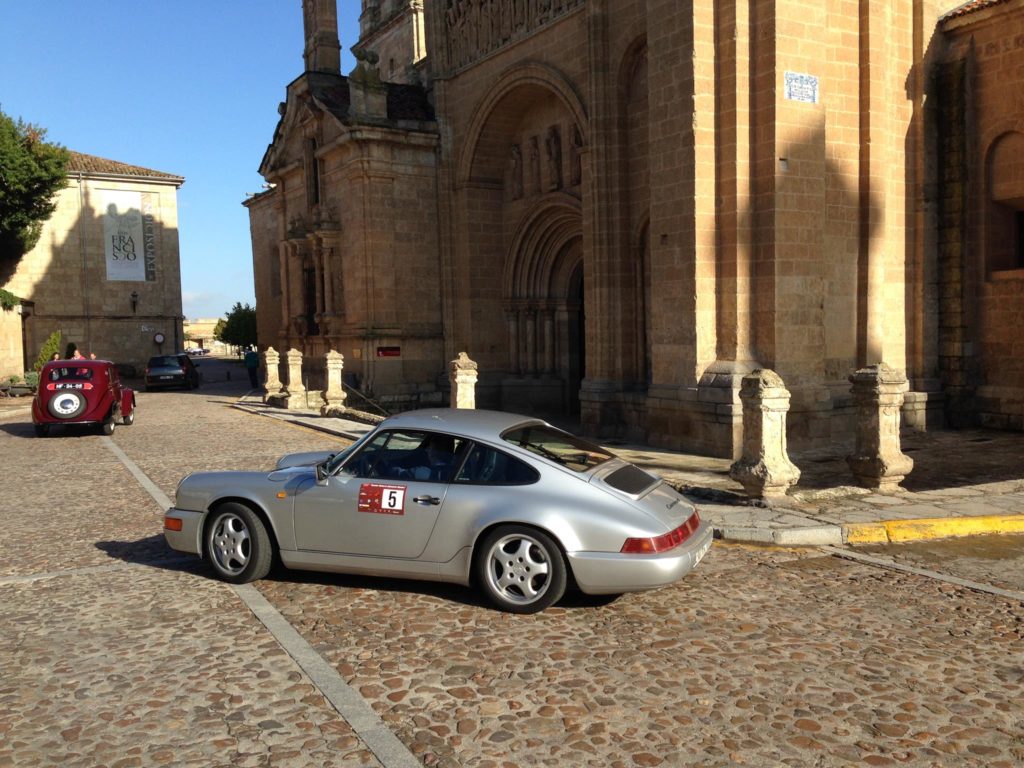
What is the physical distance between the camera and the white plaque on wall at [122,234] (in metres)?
37.7

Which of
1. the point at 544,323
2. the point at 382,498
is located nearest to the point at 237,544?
the point at 382,498

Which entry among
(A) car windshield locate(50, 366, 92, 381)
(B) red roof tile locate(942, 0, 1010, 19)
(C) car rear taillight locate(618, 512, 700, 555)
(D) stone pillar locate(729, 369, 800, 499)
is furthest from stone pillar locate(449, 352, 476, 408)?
(B) red roof tile locate(942, 0, 1010, 19)

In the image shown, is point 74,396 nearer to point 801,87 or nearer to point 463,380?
point 463,380

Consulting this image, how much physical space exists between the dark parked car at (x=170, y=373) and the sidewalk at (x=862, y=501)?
77.0 ft

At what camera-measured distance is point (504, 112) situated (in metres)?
21.0

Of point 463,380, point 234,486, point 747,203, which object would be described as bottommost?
point 234,486

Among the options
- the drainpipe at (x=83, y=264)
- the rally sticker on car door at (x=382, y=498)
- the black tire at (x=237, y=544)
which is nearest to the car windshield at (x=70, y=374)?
the black tire at (x=237, y=544)

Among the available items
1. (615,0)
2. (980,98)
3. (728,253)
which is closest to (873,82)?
(980,98)

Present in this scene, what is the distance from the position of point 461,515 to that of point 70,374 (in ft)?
46.4

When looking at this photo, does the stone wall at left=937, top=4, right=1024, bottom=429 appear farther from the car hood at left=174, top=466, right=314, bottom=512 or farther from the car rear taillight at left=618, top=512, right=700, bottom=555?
the car hood at left=174, top=466, right=314, bottom=512

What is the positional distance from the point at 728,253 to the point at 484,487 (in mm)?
8615

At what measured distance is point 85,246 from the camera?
1455 inches

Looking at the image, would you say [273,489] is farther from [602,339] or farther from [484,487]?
[602,339]

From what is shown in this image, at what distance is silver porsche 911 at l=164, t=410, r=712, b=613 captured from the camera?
555 cm
